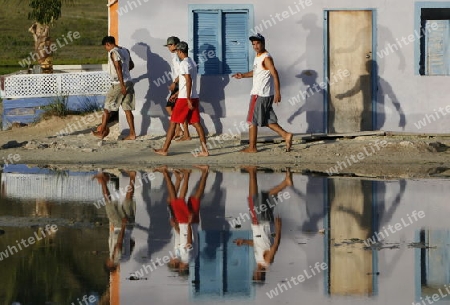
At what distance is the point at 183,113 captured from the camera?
742 inches

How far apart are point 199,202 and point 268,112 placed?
494 centimetres

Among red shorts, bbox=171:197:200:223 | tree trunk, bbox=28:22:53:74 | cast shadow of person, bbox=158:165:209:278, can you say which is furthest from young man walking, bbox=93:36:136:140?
tree trunk, bbox=28:22:53:74

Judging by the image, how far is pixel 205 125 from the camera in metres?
21.2

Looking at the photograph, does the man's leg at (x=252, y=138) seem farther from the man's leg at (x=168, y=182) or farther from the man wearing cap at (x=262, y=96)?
the man's leg at (x=168, y=182)

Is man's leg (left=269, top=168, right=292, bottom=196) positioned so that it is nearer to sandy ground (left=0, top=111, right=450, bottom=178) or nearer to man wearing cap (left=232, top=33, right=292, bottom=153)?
sandy ground (left=0, top=111, right=450, bottom=178)

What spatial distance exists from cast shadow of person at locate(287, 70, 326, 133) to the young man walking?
2.69m

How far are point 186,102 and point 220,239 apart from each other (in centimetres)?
714

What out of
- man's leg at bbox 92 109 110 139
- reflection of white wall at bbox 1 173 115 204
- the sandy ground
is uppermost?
man's leg at bbox 92 109 110 139

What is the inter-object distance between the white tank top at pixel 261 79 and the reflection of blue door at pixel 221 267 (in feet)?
22.0

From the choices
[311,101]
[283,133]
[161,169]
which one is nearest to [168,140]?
[161,169]

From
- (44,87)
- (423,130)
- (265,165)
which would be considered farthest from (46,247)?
(44,87)

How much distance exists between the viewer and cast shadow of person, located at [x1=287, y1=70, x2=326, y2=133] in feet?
69.4

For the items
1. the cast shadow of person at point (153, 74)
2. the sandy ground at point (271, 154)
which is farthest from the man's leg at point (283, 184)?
the cast shadow of person at point (153, 74)

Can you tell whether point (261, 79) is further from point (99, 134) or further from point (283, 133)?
point (99, 134)
